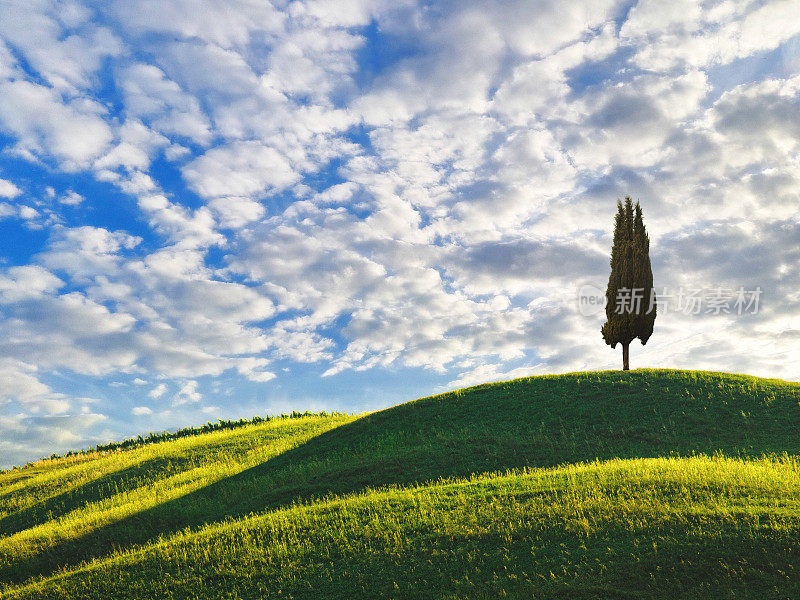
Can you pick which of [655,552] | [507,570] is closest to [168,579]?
[507,570]

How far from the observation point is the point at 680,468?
66.3 feet

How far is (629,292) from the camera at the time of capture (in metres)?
48.2

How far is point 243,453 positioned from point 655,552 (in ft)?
99.2

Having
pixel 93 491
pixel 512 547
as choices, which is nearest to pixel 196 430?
pixel 93 491

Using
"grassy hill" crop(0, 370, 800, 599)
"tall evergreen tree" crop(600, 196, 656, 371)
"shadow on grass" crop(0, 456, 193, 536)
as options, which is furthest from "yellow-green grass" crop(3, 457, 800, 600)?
"tall evergreen tree" crop(600, 196, 656, 371)

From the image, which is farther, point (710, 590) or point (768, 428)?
point (768, 428)

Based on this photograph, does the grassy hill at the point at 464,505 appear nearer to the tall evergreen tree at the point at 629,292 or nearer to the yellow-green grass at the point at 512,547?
the yellow-green grass at the point at 512,547

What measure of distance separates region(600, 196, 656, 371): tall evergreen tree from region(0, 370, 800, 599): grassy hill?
21.4ft

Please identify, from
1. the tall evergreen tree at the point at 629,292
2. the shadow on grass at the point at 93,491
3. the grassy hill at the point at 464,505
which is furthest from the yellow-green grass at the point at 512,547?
the tall evergreen tree at the point at 629,292

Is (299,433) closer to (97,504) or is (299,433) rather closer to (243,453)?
(243,453)

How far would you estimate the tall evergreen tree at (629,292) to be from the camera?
4753 centimetres

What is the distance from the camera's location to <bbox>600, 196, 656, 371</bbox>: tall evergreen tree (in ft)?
156

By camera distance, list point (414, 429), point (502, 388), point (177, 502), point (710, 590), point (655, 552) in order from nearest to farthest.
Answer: point (710, 590)
point (655, 552)
point (177, 502)
point (414, 429)
point (502, 388)

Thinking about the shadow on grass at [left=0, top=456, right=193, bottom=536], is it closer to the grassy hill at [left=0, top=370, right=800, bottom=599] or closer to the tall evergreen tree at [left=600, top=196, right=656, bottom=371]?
the grassy hill at [left=0, top=370, right=800, bottom=599]
